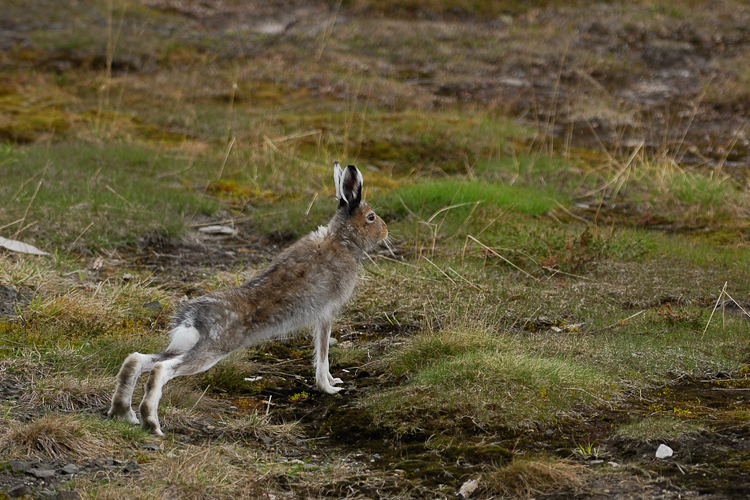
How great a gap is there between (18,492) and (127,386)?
1332mm

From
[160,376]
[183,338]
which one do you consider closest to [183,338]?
[183,338]

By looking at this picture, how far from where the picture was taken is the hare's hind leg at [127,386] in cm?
657

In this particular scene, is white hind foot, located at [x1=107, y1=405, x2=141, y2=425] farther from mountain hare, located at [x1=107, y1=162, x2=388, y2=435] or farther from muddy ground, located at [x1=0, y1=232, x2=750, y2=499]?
muddy ground, located at [x1=0, y1=232, x2=750, y2=499]

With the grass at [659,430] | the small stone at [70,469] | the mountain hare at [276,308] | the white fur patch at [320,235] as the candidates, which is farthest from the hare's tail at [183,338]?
the grass at [659,430]

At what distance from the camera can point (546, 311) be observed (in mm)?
9883

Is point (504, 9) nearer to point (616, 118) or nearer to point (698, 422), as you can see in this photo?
point (616, 118)

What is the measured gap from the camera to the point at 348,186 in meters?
8.54

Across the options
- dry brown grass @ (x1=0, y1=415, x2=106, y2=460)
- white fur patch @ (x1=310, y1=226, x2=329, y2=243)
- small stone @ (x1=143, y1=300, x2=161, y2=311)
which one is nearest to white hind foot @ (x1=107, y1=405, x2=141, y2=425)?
dry brown grass @ (x1=0, y1=415, x2=106, y2=460)

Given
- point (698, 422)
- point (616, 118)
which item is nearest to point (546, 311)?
point (698, 422)

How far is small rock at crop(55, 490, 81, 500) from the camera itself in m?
5.41

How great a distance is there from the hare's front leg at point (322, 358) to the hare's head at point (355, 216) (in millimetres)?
1068

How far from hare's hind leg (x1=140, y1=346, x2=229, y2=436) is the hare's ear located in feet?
8.07

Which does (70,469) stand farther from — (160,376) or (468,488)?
(468,488)

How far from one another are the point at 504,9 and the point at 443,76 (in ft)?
31.0
